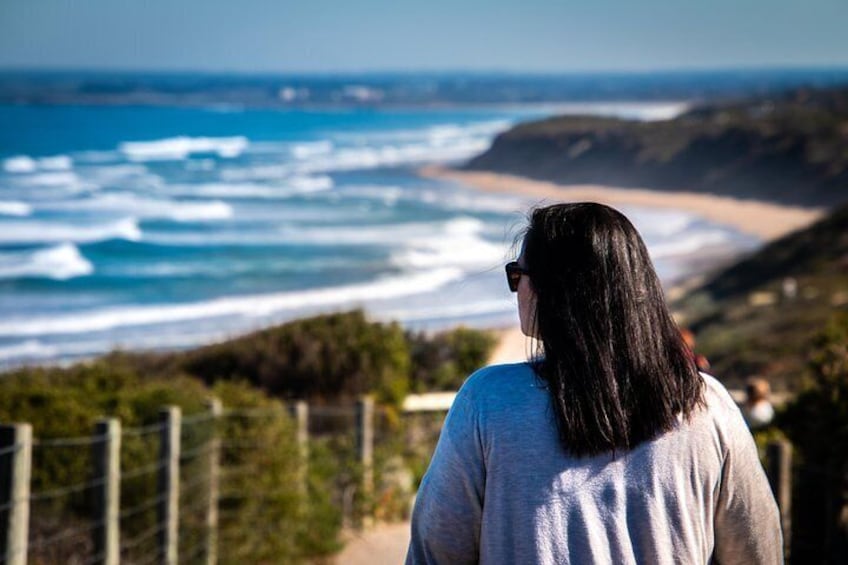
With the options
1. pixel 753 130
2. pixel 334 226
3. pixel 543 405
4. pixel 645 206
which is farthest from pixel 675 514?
pixel 753 130

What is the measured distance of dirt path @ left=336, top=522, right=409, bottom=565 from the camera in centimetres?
734

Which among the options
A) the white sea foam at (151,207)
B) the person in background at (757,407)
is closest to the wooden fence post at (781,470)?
the person in background at (757,407)

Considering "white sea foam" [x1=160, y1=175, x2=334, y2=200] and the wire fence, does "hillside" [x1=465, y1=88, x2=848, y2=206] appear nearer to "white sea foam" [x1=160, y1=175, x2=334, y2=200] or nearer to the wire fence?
"white sea foam" [x1=160, y1=175, x2=334, y2=200]

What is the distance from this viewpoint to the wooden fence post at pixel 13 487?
4.00m

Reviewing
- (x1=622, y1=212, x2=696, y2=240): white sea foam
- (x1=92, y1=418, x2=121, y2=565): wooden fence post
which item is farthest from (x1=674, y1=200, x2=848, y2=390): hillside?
(x1=622, y1=212, x2=696, y2=240): white sea foam

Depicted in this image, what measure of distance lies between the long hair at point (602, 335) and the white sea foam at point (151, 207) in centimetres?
4357

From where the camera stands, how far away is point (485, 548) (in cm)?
187

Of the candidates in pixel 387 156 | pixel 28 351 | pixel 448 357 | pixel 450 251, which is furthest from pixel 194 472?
pixel 387 156

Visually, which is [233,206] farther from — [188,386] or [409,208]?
[188,386]

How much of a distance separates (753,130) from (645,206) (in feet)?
55.9

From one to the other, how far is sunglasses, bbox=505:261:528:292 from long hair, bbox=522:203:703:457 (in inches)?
0.8

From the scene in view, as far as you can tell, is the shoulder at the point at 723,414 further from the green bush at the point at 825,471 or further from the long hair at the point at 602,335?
the green bush at the point at 825,471

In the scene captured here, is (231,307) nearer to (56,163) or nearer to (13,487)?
(13,487)

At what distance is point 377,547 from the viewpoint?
7590 mm
